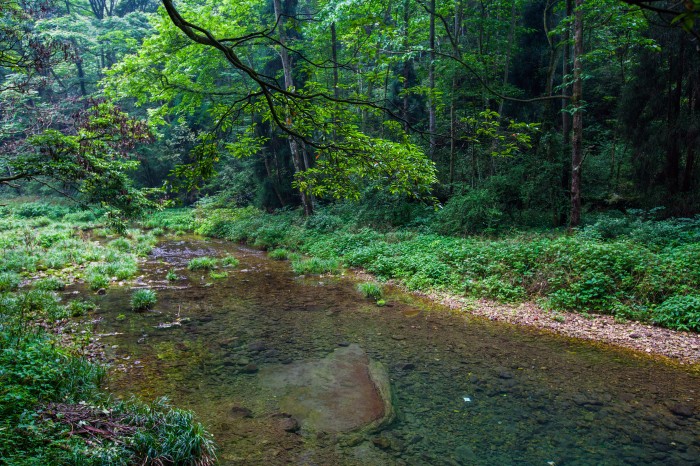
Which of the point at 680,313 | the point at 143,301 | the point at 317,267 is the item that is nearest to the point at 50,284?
the point at 143,301

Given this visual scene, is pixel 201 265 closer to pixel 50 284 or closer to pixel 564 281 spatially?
pixel 50 284

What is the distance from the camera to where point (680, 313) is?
24.4ft

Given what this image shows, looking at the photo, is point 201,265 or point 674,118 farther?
point 201,265

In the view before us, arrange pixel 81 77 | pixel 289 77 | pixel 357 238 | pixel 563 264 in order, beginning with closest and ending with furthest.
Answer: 1. pixel 563 264
2. pixel 357 238
3. pixel 289 77
4. pixel 81 77

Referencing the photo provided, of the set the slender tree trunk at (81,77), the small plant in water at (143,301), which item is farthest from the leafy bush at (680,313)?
the slender tree trunk at (81,77)

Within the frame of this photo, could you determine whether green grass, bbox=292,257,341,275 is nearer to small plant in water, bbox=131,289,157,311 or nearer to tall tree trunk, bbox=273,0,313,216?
tall tree trunk, bbox=273,0,313,216

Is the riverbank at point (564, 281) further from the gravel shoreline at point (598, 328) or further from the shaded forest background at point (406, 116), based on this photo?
the shaded forest background at point (406, 116)

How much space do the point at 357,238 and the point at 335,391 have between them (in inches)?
383

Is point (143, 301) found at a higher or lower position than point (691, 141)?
lower

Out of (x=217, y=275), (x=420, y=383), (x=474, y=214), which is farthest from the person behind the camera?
(x=474, y=214)

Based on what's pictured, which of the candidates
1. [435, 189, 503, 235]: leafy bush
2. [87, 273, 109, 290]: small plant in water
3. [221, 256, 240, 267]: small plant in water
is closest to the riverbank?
[435, 189, 503, 235]: leafy bush

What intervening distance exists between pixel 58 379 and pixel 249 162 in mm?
20366

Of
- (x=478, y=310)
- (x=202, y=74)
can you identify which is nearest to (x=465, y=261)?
(x=478, y=310)

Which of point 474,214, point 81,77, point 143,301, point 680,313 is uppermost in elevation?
point 81,77
